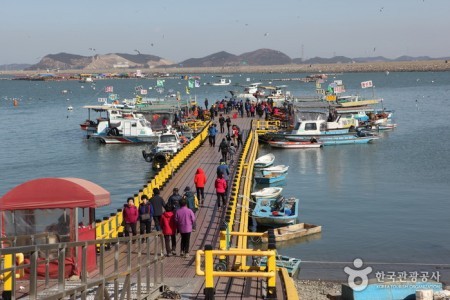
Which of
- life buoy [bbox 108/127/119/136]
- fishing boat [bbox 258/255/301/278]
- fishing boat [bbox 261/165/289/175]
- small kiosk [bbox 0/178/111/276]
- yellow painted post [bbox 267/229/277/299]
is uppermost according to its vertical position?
small kiosk [bbox 0/178/111/276]

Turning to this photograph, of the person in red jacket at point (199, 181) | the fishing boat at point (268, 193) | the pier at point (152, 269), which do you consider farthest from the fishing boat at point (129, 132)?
the pier at point (152, 269)

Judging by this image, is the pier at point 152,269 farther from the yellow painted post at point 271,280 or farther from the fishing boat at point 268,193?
the fishing boat at point 268,193

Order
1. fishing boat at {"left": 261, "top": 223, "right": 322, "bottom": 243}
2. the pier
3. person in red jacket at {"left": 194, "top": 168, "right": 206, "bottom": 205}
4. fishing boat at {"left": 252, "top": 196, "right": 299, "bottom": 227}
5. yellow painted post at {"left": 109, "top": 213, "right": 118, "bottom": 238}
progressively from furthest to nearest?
fishing boat at {"left": 252, "top": 196, "right": 299, "bottom": 227}
fishing boat at {"left": 261, "top": 223, "right": 322, "bottom": 243}
person in red jacket at {"left": 194, "top": 168, "right": 206, "bottom": 205}
yellow painted post at {"left": 109, "top": 213, "right": 118, "bottom": 238}
the pier

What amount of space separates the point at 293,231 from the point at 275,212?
70.9 inches

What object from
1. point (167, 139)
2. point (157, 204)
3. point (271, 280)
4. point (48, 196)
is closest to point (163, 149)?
point (167, 139)

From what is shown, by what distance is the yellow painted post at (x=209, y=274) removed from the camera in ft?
36.6

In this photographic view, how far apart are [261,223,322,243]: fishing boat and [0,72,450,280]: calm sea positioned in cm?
31

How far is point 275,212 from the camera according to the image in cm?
2859

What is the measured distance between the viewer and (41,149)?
6197 cm

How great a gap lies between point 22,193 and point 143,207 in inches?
209

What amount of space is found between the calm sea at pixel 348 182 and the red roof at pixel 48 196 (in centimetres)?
1086

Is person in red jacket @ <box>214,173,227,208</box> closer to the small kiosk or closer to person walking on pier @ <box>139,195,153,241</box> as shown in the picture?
person walking on pier @ <box>139,195,153,241</box>

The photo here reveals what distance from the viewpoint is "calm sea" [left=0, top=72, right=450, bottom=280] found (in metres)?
25.3

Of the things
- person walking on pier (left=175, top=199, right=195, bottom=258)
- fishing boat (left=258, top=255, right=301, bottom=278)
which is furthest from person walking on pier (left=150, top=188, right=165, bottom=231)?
fishing boat (left=258, top=255, right=301, bottom=278)
